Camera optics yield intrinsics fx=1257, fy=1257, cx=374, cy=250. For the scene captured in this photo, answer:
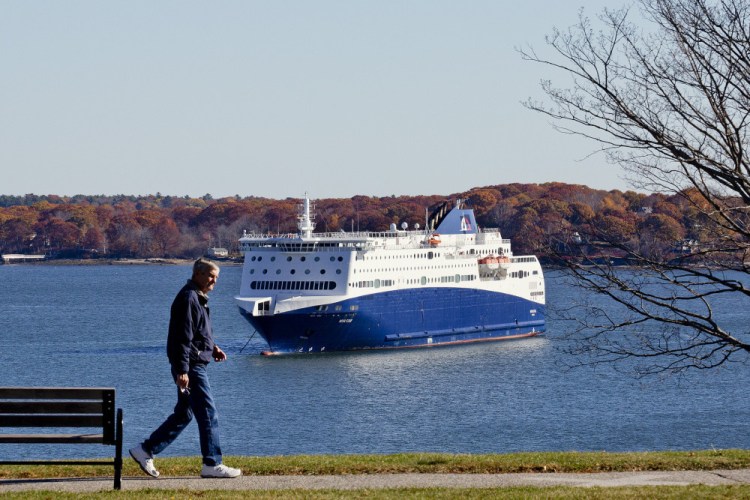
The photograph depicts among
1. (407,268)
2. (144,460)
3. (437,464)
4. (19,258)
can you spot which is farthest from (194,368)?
(19,258)

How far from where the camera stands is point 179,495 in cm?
840

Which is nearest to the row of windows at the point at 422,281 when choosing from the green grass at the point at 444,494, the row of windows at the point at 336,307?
the row of windows at the point at 336,307

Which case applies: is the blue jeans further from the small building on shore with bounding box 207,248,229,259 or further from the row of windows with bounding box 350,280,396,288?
the small building on shore with bounding box 207,248,229,259

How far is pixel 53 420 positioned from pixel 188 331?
1149 millimetres

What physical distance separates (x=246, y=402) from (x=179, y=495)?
2267 centimetres

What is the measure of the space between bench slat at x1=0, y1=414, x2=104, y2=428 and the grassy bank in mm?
491

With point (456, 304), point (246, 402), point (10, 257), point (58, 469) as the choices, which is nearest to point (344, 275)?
point (456, 304)

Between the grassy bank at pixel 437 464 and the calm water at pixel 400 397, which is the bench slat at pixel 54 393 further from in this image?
the calm water at pixel 400 397

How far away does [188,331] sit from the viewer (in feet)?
29.5

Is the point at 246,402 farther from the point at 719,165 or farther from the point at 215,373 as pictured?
the point at 719,165

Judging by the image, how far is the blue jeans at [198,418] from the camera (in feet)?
30.0

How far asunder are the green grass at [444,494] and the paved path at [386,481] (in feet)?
0.78

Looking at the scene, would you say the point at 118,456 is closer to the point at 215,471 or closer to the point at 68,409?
the point at 68,409

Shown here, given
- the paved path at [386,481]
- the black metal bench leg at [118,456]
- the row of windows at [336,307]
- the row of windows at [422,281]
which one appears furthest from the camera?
the row of windows at [422,281]
